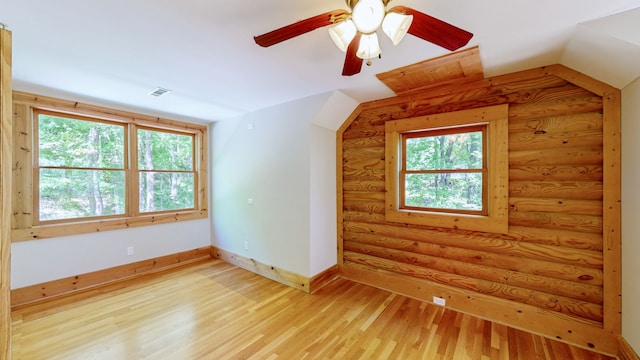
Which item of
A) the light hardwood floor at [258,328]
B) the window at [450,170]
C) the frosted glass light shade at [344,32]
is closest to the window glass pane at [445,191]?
the window at [450,170]

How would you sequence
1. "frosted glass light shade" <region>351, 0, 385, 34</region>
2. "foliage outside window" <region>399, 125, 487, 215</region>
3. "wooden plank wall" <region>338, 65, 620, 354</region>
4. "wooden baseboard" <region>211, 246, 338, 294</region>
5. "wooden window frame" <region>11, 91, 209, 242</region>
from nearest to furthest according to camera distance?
"frosted glass light shade" <region>351, 0, 385, 34</region>
"wooden plank wall" <region>338, 65, 620, 354</region>
"foliage outside window" <region>399, 125, 487, 215</region>
"wooden window frame" <region>11, 91, 209, 242</region>
"wooden baseboard" <region>211, 246, 338, 294</region>

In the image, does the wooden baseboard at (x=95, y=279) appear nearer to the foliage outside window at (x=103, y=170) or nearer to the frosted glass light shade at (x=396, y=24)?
the foliage outside window at (x=103, y=170)

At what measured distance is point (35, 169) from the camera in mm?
2857

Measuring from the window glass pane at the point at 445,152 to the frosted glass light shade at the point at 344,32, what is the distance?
196cm

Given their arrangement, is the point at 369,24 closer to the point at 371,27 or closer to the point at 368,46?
the point at 371,27

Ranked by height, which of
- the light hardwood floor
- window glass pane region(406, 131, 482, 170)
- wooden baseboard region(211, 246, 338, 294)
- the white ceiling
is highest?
the white ceiling

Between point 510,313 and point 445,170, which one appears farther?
point 445,170

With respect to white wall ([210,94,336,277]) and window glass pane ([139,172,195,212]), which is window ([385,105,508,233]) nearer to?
white wall ([210,94,336,277])

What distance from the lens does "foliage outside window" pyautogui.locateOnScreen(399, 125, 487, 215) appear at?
103 inches

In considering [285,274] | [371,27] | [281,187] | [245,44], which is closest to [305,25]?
[371,27]

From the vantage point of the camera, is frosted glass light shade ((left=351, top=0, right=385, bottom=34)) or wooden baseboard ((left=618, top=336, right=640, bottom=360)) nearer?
frosted glass light shade ((left=351, top=0, right=385, bottom=34))

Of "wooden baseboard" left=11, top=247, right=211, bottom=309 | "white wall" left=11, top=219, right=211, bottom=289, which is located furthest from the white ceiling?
"wooden baseboard" left=11, top=247, right=211, bottom=309

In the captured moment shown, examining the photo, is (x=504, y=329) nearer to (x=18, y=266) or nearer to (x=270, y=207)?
(x=270, y=207)

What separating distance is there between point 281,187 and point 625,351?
3.46m
